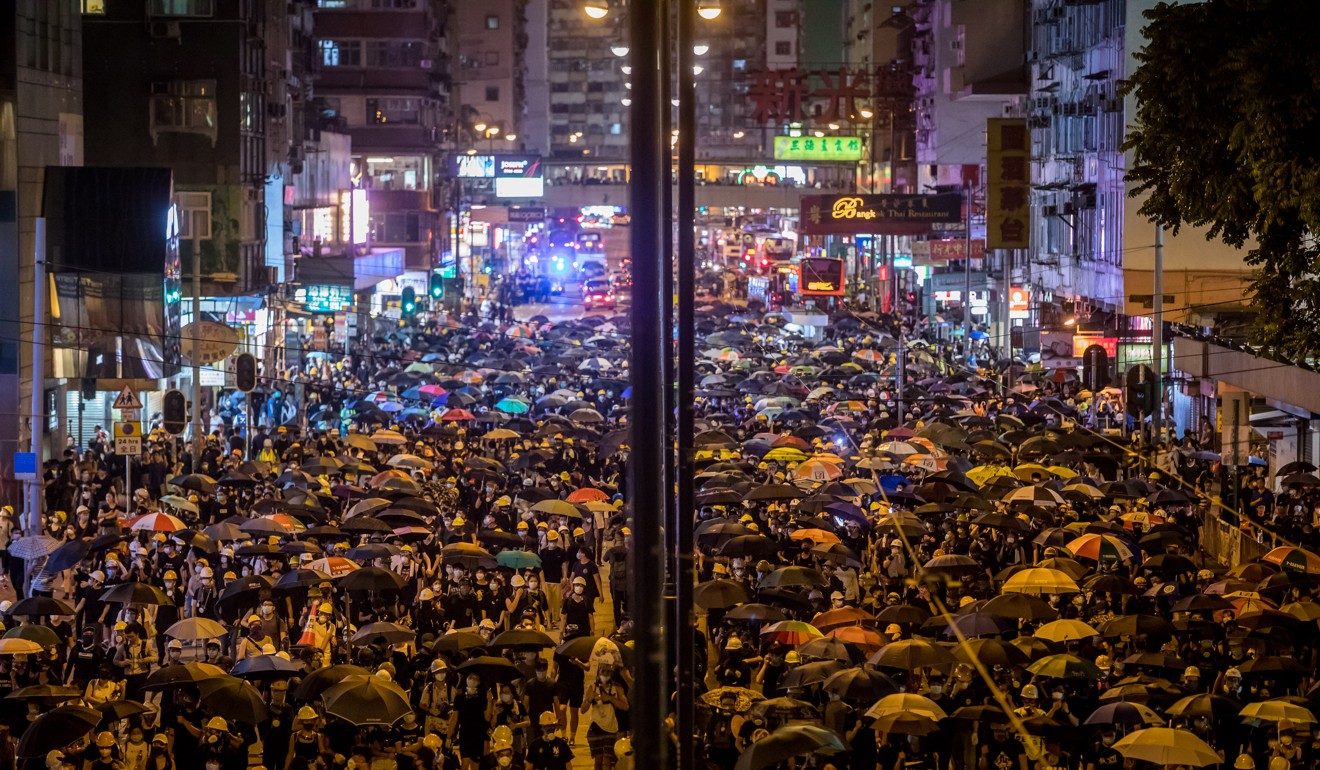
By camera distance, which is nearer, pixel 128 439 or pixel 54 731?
pixel 54 731

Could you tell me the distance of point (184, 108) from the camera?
160ft

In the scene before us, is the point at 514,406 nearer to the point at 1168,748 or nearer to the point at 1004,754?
the point at 1004,754

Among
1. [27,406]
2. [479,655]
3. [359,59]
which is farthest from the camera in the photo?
[359,59]

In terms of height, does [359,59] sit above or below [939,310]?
above

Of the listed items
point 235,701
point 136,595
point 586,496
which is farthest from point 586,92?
point 235,701

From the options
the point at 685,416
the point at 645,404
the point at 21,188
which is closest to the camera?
the point at 645,404

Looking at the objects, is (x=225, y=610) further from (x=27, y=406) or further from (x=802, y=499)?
(x=27, y=406)

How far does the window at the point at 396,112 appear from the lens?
84125 mm

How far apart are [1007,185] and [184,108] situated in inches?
937

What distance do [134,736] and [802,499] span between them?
12.4 meters

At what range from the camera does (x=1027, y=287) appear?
59.4 metres

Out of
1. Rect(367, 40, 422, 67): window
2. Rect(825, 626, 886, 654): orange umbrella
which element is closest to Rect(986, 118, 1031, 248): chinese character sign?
Rect(367, 40, 422, 67): window

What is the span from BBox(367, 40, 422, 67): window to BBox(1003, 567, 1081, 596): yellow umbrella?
68.3m

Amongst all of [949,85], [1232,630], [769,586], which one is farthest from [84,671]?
[949,85]
